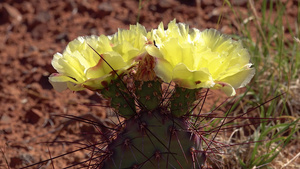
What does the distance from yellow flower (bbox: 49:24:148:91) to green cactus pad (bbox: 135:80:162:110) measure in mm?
78

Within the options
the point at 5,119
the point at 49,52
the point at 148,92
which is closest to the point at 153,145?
the point at 148,92

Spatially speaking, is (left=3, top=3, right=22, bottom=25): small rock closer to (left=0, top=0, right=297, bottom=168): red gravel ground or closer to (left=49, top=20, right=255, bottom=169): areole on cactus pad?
(left=0, top=0, right=297, bottom=168): red gravel ground

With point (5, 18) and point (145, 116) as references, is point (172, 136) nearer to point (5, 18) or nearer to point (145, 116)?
point (145, 116)

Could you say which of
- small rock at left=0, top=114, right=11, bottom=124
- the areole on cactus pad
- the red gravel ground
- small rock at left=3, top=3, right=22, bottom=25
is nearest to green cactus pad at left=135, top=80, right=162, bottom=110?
the areole on cactus pad

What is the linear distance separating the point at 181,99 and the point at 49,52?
1.75 meters

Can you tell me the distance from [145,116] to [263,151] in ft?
2.75

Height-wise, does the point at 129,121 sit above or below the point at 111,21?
below

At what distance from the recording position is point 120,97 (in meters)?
1.29

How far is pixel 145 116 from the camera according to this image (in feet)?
4.19

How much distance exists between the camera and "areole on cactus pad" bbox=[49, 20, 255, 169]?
45.3 inches

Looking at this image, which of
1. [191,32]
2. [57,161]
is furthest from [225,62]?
[57,161]

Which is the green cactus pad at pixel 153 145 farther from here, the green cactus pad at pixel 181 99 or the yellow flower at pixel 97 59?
the yellow flower at pixel 97 59

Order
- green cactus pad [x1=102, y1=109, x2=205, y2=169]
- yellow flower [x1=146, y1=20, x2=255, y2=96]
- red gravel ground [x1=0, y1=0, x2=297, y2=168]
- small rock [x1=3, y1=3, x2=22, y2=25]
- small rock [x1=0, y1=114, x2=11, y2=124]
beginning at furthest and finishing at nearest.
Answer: small rock [x1=3, y1=3, x2=22, y2=25]
small rock [x1=0, y1=114, x2=11, y2=124]
red gravel ground [x1=0, y1=0, x2=297, y2=168]
green cactus pad [x1=102, y1=109, x2=205, y2=169]
yellow flower [x1=146, y1=20, x2=255, y2=96]

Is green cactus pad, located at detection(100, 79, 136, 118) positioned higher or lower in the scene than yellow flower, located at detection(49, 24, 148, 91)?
lower
